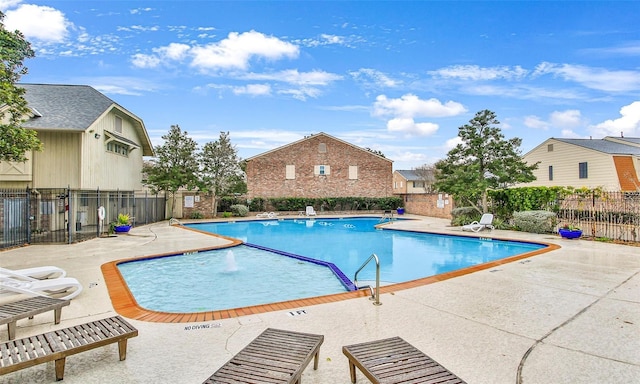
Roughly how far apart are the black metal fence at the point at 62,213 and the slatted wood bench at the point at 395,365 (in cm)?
1179

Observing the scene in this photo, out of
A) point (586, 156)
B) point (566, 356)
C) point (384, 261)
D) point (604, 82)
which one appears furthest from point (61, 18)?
point (586, 156)

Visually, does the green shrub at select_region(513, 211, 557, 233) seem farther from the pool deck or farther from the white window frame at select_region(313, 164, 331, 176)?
the white window frame at select_region(313, 164, 331, 176)

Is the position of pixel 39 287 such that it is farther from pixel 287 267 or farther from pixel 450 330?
pixel 450 330

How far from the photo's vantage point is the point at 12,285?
456 centimetres

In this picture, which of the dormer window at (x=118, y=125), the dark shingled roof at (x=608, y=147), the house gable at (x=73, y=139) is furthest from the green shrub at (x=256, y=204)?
the dark shingled roof at (x=608, y=147)

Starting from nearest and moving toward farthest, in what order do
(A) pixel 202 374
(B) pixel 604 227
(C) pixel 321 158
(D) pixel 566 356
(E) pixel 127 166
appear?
(A) pixel 202 374 < (D) pixel 566 356 < (B) pixel 604 227 < (E) pixel 127 166 < (C) pixel 321 158

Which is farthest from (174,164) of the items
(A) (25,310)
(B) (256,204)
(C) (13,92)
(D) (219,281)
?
(A) (25,310)

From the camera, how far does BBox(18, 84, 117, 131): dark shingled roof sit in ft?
44.5

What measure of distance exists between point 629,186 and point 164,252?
26245 mm

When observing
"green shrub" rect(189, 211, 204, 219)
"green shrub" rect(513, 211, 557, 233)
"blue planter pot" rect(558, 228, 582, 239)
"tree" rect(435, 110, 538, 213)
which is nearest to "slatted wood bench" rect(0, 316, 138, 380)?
"blue planter pot" rect(558, 228, 582, 239)

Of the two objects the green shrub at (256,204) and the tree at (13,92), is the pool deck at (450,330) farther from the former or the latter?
the green shrub at (256,204)

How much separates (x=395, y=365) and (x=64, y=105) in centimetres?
1795

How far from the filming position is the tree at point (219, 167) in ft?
76.2

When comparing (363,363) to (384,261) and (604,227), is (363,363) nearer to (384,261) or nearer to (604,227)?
(384,261)
